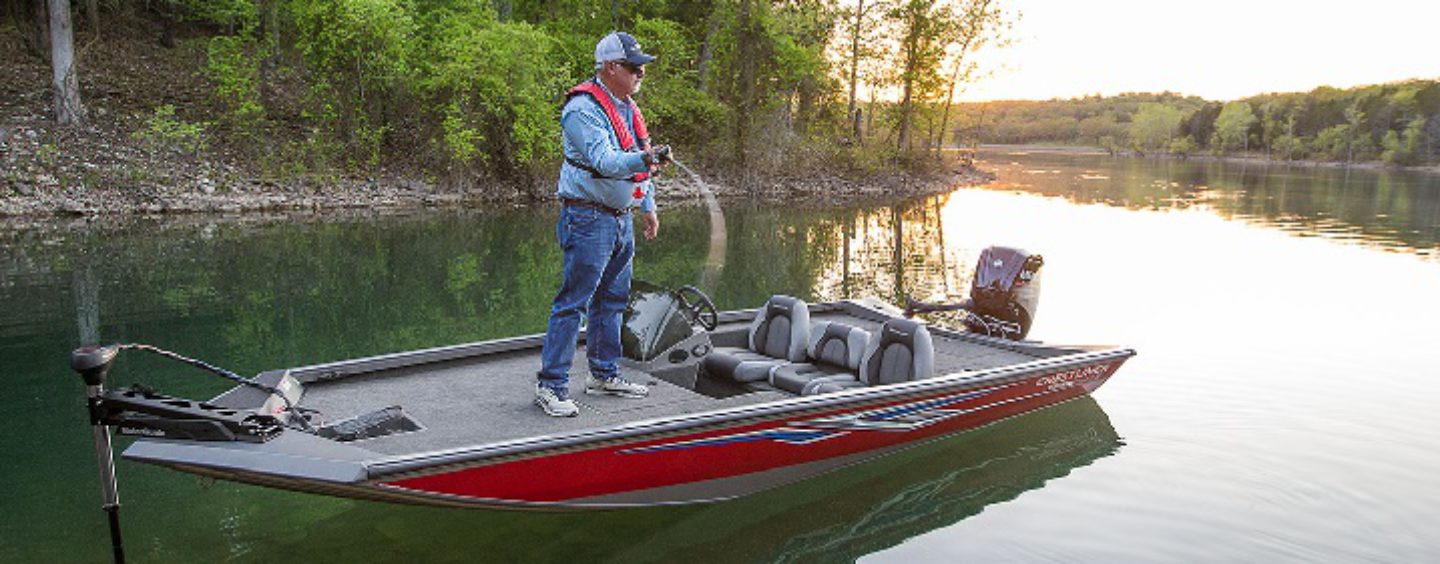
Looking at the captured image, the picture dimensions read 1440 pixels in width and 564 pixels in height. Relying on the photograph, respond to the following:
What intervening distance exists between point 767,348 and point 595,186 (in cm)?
246

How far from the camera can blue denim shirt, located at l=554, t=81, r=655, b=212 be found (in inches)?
193

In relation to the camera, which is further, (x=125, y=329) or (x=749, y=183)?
(x=749, y=183)

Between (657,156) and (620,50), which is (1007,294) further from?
(620,50)

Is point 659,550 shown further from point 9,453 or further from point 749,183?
point 749,183

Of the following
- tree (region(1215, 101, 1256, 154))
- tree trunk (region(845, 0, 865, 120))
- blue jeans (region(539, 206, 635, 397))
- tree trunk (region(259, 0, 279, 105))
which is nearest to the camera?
blue jeans (region(539, 206, 635, 397))

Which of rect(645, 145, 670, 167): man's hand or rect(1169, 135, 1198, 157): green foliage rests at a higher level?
rect(1169, 135, 1198, 157): green foliage

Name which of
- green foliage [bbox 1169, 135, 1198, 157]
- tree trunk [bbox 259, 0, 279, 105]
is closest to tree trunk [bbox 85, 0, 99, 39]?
tree trunk [bbox 259, 0, 279, 105]

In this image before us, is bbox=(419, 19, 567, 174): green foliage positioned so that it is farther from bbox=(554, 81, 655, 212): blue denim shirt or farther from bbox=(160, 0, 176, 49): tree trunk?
bbox=(554, 81, 655, 212): blue denim shirt

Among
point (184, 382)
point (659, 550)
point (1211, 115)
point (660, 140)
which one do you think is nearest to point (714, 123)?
point (660, 140)

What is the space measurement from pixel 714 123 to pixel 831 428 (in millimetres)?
27474

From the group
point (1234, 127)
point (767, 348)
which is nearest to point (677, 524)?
point (767, 348)

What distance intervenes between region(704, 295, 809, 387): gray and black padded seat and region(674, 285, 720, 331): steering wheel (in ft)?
0.72

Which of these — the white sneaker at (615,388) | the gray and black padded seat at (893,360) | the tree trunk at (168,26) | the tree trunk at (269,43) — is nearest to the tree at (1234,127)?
the tree trunk at (269,43)

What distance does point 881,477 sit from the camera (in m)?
6.46
